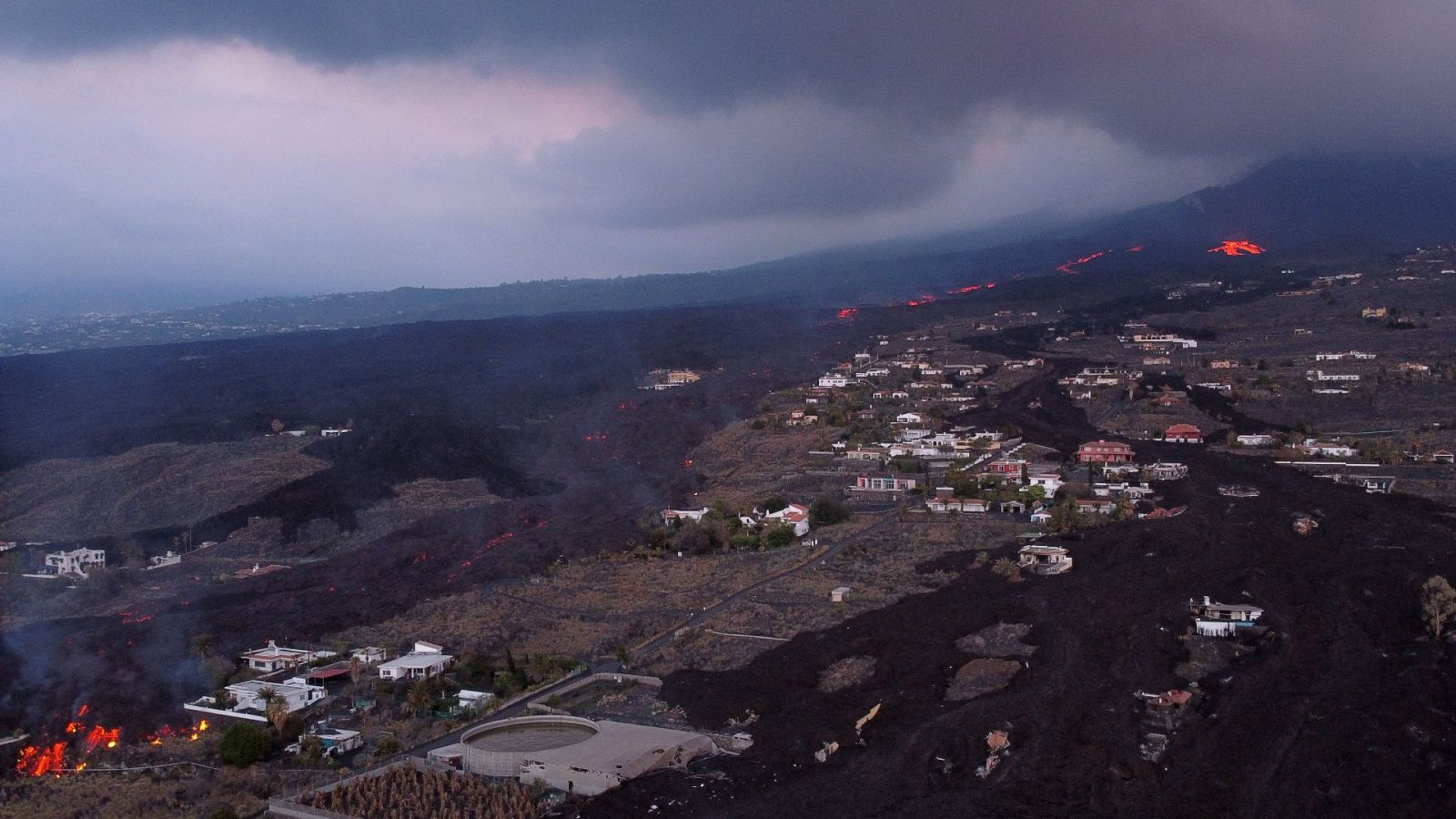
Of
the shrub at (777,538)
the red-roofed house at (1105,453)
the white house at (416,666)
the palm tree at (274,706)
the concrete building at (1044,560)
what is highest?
the palm tree at (274,706)

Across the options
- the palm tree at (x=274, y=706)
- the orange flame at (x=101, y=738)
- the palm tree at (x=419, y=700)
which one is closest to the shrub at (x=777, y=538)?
the palm tree at (x=419, y=700)

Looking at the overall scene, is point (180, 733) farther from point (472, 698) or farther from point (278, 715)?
point (472, 698)

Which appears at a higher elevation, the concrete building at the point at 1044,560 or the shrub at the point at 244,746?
the shrub at the point at 244,746

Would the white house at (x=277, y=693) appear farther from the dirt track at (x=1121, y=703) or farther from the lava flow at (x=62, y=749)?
the dirt track at (x=1121, y=703)

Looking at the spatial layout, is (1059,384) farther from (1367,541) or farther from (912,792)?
(912,792)

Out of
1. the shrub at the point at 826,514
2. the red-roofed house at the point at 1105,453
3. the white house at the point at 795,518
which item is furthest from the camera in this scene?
the red-roofed house at the point at 1105,453

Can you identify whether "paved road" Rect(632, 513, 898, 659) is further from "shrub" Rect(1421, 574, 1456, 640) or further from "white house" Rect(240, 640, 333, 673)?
"shrub" Rect(1421, 574, 1456, 640)

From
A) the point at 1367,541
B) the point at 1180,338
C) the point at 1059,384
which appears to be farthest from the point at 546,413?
the point at 1367,541
